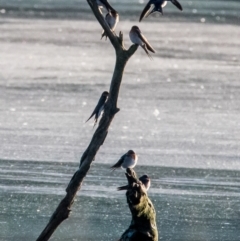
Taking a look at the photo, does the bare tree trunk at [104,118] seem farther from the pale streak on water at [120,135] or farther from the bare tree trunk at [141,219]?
the pale streak on water at [120,135]

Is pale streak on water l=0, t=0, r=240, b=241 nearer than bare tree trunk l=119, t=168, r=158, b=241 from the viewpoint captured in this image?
No

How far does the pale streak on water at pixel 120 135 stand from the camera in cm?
657

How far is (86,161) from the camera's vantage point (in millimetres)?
5008

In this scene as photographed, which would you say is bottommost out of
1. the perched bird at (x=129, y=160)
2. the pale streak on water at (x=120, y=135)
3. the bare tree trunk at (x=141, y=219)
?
the pale streak on water at (x=120, y=135)

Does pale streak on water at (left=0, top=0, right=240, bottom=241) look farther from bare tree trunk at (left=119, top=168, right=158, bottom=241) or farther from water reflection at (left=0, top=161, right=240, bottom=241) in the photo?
bare tree trunk at (left=119, top=168, right=158, bottom=241)

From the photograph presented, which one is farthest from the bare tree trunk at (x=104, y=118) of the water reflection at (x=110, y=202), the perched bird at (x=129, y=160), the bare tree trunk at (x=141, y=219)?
the perched bird at (x=129, y=160)

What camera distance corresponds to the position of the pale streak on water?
6.57 meters

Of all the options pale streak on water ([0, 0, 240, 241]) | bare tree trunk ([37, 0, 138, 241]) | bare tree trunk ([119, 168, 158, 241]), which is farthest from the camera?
pale streak on water ([0, 0, 240, 241])

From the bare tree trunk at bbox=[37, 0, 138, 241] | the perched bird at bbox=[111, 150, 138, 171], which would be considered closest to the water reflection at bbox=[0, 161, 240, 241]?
the perched bird at bbox=[111, 150, 138, 171]

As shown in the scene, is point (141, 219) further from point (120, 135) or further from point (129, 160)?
point (120, 135)

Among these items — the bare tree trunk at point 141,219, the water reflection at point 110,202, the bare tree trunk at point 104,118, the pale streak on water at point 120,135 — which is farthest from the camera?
the pale streak on water at point 120,135

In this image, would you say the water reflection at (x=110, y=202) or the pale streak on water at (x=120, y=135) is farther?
the pale streak on water at (x=120, y=135)

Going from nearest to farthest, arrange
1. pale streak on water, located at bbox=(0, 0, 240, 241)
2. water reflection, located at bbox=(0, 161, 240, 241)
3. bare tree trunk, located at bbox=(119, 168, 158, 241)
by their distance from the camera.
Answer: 1. bare tree trunk, located at bbox=(119, 168, 158, 241)
2. water reflection, located at bbox=(0, 161, 240, 241)
3. pale streak on water, located at bbox=(0, 0, 240, 241)

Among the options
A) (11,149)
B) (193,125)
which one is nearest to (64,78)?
(193,125)
